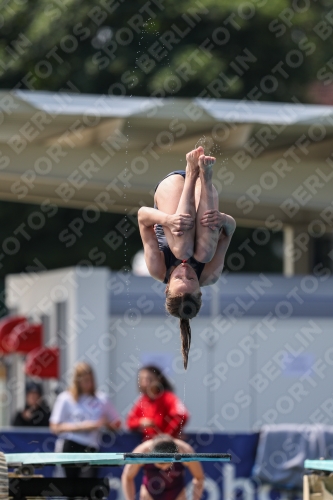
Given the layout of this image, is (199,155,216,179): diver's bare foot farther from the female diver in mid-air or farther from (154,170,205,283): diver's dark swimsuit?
(154,170,205,283): diver's dark swimsuit

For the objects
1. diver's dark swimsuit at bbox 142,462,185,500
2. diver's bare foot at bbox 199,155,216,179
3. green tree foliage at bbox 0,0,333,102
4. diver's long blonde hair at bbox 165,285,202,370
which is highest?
green tree foliage at bbox 0,0,333,102

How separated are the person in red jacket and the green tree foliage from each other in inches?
415

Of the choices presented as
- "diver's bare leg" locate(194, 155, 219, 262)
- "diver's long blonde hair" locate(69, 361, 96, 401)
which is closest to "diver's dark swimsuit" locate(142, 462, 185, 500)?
"diver's long blonde hair" locate(69, 361, 96, 401)

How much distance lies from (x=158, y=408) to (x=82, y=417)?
926 millimetres

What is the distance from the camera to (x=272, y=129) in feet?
37.8

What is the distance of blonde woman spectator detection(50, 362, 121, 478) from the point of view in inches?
406

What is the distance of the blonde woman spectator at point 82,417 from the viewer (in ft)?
33.9

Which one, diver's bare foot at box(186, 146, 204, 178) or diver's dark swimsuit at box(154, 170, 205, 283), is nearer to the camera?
diver's bare foot at box(186, 146, 204, 178)

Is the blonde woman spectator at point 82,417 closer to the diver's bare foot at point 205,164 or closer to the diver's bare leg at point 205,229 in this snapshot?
the diver's bare leg at point 205,229

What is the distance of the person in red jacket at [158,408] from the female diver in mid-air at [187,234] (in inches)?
103

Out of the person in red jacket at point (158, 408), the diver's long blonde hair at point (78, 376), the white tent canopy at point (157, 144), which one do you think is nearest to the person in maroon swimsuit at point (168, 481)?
the person in red jacket at point (158, 408)

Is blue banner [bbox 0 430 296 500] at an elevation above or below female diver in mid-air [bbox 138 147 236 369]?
below

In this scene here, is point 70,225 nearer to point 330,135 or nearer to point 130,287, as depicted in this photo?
point 130,287

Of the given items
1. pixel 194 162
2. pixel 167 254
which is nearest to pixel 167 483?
pixel 167 254
